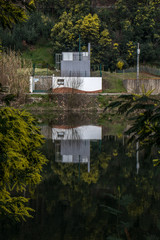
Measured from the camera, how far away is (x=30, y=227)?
22.9 feet

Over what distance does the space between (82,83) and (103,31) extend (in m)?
18.6

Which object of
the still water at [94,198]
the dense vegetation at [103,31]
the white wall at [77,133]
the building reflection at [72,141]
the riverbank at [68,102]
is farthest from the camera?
the dense vegetation at [103,31]

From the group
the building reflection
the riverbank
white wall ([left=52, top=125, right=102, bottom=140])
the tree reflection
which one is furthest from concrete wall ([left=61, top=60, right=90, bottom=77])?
the tree reflection

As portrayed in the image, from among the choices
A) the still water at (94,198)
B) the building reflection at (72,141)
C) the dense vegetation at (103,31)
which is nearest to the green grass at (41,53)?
the dense vegetation at (103,31)

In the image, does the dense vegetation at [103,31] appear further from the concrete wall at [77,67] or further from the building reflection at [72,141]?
the building reflection at [72,141]

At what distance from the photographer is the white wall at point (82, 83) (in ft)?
143

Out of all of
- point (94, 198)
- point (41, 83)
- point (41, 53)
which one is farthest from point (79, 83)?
point (94, 198)

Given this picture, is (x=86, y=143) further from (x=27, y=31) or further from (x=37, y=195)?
(x=27, y=31)

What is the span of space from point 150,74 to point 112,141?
133 ft

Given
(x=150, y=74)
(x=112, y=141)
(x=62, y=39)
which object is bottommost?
(x=112, y=141)

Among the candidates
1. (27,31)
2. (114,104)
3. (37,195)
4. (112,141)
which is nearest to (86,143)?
(112,141)

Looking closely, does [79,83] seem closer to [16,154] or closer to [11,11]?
[11,11]

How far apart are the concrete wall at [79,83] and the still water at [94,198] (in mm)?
27307

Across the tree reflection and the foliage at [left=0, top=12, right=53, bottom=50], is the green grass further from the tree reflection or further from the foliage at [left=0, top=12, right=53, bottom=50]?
the tree reflection
